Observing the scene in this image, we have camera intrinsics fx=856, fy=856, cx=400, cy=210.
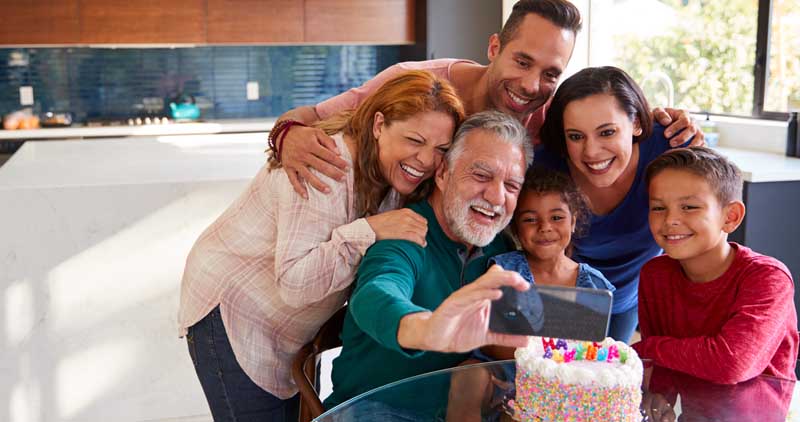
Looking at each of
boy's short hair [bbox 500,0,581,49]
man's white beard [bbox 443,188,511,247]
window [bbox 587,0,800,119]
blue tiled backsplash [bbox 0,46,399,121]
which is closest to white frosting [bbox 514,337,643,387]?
man's white beard [bbox 443,188,511,247]

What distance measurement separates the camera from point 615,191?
2.12m

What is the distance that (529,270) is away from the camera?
1.96m

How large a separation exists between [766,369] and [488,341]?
2.51 ft

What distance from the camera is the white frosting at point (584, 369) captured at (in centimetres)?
148

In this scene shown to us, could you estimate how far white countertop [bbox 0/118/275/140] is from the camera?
5536mm

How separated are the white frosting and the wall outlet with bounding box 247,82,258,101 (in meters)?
5.09

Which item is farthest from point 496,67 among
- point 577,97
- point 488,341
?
point 488,341

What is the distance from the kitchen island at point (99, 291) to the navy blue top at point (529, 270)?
141 centimetres

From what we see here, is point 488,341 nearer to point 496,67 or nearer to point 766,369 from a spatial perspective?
point 766,369

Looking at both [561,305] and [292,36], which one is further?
[292,36]

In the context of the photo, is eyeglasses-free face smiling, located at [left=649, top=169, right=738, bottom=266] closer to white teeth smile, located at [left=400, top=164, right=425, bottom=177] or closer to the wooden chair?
white teeth smile, located at [left=400, top=164, right=425, bottom=177]

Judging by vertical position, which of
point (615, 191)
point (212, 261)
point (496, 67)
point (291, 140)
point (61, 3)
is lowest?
point (212, 261)

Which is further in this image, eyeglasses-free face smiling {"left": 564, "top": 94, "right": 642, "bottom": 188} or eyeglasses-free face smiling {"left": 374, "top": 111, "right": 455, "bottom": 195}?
eyeglasses-free face smiling {"left": 564, "top": 94, "right": 642, "bottom": 188}

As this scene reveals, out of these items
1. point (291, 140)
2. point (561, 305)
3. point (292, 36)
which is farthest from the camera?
point (292, 36)
